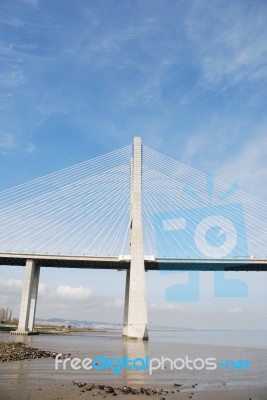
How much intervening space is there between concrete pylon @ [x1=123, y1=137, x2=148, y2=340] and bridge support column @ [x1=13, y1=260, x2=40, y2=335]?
1584 cm

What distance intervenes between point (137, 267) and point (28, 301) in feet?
61.6

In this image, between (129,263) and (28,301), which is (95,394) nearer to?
(129,263)

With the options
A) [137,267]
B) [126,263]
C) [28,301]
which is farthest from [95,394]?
[28,301]

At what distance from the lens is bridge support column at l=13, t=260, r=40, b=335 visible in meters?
52.2

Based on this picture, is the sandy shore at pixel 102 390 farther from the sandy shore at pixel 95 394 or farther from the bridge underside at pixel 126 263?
the bridge underside at pixel 126 263

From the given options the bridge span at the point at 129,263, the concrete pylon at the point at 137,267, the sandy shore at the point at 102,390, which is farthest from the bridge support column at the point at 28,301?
the sandy shore at the point at 102,390

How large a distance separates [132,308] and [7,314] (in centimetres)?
13399

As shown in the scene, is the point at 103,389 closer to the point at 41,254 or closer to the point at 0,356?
the point at 0,356

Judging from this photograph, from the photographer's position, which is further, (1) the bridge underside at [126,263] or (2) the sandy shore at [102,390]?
(1) the bridge underside at [126,263]

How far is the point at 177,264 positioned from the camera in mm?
55125

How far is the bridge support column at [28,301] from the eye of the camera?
5216 centimetres

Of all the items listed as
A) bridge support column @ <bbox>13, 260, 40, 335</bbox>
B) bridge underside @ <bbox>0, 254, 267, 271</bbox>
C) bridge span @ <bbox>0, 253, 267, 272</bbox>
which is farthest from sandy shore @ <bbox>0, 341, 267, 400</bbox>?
bridge support column @ <bbox>13, 260, 40, 335</bbox>

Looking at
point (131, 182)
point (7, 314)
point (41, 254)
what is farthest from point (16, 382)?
point (7, 314)

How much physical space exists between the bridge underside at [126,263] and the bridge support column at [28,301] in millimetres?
1790
